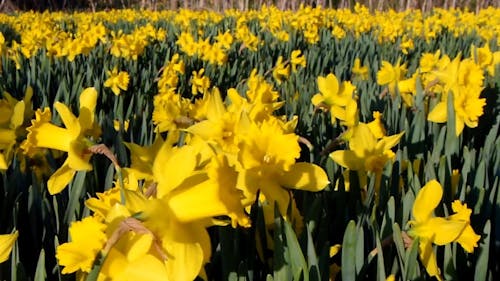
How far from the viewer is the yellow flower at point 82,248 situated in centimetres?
61

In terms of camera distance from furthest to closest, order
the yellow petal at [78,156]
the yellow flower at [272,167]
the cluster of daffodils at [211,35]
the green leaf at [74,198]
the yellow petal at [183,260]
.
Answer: the cluster of daffodils at [211,35]
the green leaf at [74,198]
the yellow petal at [78,156]
the yellow flower at [272,167]
the yellow petal at [183,260]

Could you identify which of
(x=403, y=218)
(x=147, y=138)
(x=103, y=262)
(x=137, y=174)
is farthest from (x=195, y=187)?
(x=147, y=138)

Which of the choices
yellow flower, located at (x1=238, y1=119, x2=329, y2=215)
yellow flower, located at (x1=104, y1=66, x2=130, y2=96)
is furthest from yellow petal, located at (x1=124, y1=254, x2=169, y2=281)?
yellow flower, located at (x1=104, y1=66, x2=130, y2=96)

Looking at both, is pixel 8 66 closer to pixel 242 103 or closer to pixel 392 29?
pixel 242 103

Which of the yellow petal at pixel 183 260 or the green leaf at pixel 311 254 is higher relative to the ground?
the yellow petal at pixel 183 260

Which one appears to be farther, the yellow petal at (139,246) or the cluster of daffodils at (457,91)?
the cluster of daffodils at (457,91)

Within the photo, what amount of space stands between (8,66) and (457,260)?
2707 mm

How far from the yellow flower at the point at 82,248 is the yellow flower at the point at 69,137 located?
344 mm

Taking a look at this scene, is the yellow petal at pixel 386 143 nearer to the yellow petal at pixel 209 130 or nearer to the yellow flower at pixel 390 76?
the yellow petal at pixel 209 130

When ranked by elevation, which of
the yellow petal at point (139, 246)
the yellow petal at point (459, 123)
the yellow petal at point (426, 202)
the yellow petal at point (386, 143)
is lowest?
the yellow petal at point (459, 123)

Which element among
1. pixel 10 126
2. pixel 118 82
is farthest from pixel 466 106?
pixel 118 82

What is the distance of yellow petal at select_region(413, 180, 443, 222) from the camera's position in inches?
33.6

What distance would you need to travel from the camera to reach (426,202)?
87cm

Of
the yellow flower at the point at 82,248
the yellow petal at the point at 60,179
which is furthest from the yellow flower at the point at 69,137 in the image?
the yellow flower at the point at 82,248
